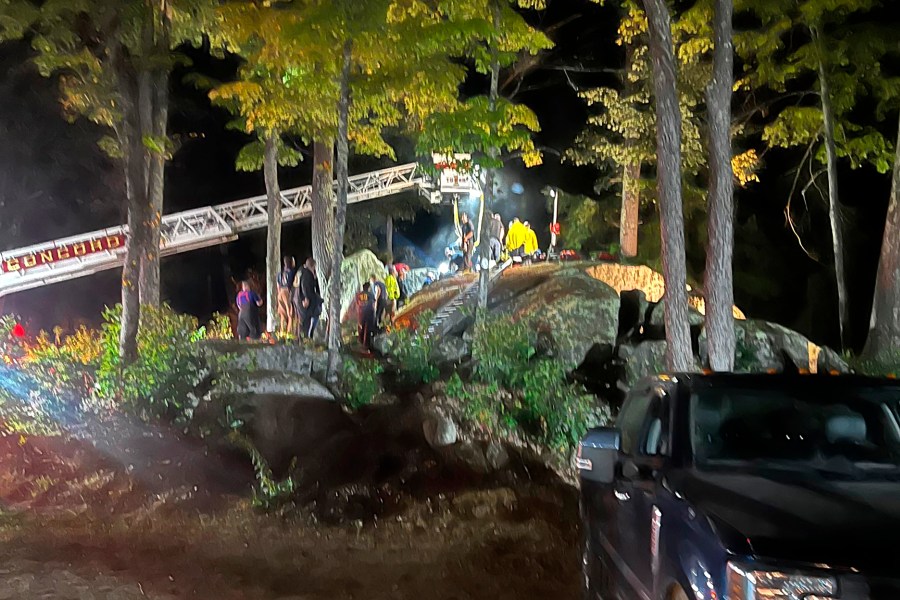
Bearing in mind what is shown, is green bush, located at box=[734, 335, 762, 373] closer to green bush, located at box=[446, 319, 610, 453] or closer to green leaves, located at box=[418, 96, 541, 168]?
green bush, located at box=[446, 319, 610, 453]

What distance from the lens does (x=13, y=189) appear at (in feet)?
73.2

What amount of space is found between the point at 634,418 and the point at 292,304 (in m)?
11.3

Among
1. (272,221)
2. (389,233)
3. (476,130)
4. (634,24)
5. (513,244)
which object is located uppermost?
(634,24)

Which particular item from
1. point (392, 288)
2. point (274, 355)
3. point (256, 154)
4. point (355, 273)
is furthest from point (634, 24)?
point (355, 273)

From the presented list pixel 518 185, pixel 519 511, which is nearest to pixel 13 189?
pixel 518 185

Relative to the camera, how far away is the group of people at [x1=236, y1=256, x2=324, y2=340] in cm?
1474

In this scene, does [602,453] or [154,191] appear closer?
[602,453]

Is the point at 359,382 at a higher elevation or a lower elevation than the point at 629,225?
lower

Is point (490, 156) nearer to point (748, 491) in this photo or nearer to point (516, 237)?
point (748, 491)

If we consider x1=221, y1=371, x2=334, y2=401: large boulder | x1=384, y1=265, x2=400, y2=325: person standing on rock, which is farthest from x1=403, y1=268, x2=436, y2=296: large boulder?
x1=221, y1=371, x2=334, y2=401: large boulder

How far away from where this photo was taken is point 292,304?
15.5m

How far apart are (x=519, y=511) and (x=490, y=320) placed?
16.5ft

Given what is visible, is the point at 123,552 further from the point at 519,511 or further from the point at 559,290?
the point at 559,290

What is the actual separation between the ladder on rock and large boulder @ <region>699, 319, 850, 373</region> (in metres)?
4.77
